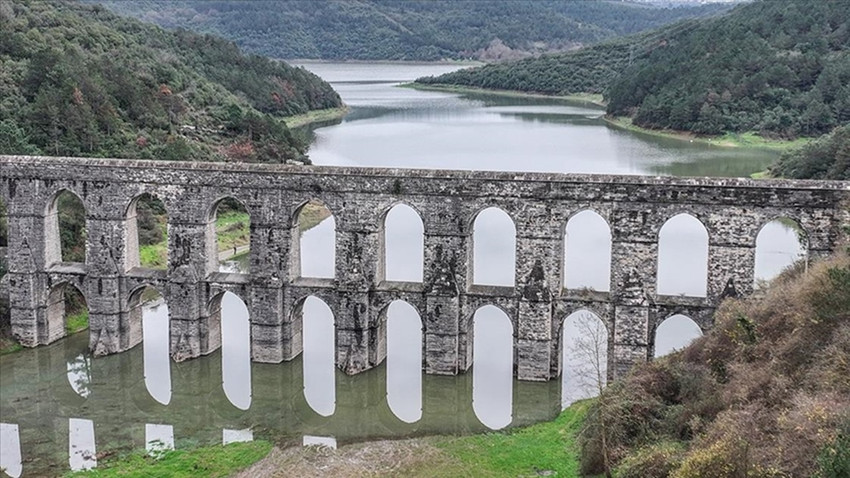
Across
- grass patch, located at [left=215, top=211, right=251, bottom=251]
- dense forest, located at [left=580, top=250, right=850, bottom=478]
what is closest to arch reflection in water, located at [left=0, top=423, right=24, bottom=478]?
dense forest, located at [left=580, top=250, right=850, bottom=478]

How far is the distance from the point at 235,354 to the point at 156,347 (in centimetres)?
293

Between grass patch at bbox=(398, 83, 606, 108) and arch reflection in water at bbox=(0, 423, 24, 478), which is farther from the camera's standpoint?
grass patch at bbox=(398, 83, 606, 108)

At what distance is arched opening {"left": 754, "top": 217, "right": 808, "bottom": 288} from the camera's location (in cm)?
3766

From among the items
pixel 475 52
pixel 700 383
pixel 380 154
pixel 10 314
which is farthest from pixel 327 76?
pixel 700 383

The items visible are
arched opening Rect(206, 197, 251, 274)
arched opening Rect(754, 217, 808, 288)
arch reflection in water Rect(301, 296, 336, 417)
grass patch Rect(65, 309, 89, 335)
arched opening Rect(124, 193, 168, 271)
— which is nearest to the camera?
arch reflection in water Rect(301, 296, 336, 417)

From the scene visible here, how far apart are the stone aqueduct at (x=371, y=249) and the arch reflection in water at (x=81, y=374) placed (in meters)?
0.65

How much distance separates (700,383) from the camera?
63.5 ft

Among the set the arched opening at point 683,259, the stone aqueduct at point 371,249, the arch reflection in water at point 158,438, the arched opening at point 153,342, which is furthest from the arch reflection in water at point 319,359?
the arched opening at point 683,259

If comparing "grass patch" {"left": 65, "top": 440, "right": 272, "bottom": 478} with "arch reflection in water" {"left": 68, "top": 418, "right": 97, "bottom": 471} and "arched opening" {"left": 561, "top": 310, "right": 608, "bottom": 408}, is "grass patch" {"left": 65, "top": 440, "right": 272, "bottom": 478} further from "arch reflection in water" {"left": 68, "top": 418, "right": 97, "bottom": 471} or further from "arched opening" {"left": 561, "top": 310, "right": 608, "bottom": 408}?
"arched opening" {"left": 561, "top": 310, "right": 608, "bottom": 408}

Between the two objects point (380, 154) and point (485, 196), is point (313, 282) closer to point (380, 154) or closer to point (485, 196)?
point (485, 196)

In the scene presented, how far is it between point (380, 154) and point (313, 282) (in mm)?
40418

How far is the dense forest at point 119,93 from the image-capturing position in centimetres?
4284

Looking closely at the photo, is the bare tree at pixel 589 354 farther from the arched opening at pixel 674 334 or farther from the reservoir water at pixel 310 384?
the arched opening at pixel 674 334

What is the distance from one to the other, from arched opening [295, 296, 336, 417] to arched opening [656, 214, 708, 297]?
38.7 ft
